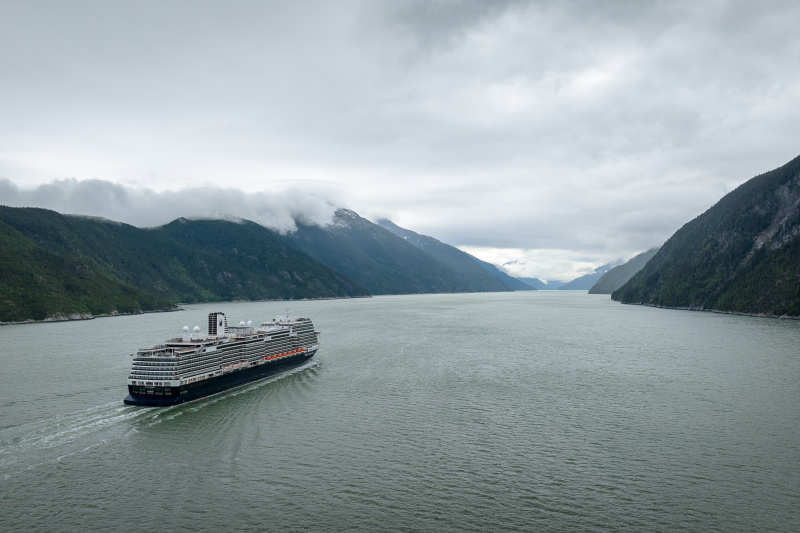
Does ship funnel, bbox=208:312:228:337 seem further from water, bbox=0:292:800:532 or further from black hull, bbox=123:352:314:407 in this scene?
water, bbox=0:292:800:532

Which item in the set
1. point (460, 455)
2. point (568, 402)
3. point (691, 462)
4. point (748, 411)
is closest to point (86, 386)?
point (460, 455)

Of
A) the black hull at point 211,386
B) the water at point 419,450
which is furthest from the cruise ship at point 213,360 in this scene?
the water at point 419,450

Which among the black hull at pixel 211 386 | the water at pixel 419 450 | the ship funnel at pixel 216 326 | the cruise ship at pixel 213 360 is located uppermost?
the ship funnel at pixel 216 326

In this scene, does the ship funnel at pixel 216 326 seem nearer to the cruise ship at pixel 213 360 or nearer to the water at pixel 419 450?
the cruise ship at pixel 213 360

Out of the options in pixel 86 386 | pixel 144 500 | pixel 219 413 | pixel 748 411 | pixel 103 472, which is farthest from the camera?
pixel 86 386

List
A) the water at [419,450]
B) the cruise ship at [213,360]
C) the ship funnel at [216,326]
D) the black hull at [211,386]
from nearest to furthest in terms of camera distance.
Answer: the water at [419,450] → the black hull at [211,386] → the cruise ship at [213,360] → the ship funnel at [216,326]

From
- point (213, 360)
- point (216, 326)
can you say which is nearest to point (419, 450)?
point (213, 360)

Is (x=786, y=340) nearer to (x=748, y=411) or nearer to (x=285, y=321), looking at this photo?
(x=748, y=411)
